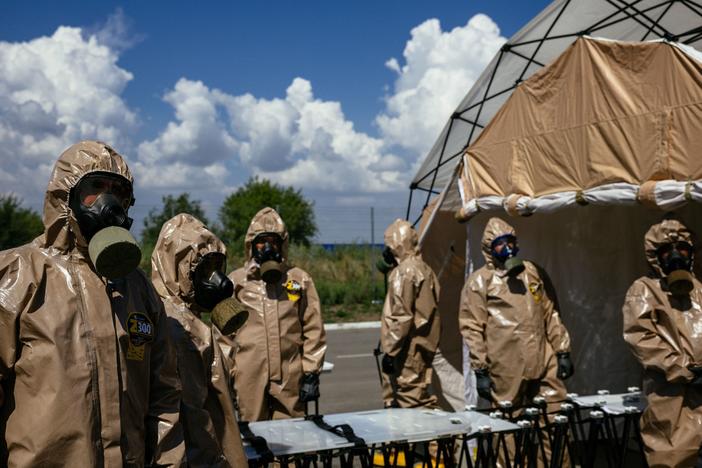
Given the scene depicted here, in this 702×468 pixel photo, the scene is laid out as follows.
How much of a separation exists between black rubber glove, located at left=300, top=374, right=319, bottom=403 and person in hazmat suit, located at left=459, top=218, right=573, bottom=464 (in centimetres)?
141

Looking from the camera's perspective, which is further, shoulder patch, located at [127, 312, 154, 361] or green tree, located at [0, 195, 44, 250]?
green tree, located at [0, 195, 44, 250]

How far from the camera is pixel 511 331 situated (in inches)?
220

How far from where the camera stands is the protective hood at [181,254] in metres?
3.15

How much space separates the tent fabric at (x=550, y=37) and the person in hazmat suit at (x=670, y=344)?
2.14 metres

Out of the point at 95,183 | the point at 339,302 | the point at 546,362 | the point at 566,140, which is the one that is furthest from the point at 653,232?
the point at 339,302

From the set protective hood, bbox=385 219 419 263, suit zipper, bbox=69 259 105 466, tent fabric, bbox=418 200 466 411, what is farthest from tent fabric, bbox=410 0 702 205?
suit zipper, bbox=69 259 105 466

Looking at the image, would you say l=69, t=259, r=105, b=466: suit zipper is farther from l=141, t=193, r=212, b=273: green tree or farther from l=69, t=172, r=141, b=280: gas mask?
l=141, t=193, r=212, b=273: green tree

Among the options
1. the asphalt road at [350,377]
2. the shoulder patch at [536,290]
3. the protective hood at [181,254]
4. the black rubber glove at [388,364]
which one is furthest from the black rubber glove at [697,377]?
the asphalt road at [350,377]

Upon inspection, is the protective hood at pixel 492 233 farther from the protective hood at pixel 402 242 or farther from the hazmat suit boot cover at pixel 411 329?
the protective hood at pixel 402 242

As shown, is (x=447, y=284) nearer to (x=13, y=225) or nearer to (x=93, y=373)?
(x=93, y=373)

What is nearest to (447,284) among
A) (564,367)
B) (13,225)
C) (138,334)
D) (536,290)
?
(536,290)

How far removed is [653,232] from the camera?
15.3ft

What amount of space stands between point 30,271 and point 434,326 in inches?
184

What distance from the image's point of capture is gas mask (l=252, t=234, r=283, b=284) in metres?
5.03
